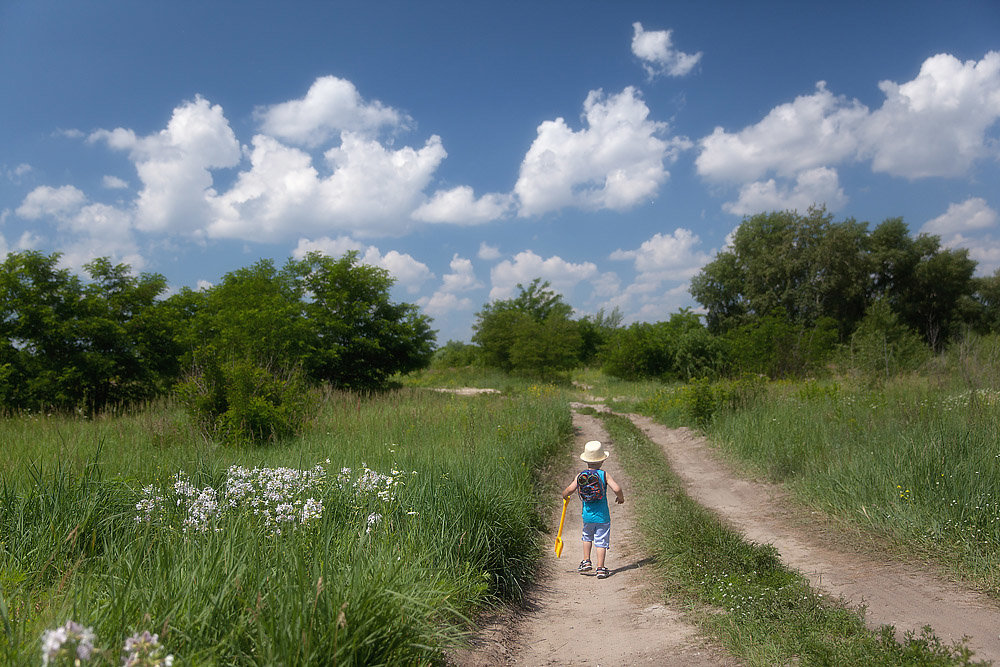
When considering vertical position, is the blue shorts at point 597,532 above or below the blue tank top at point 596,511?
below

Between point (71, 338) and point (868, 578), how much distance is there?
72.4ft

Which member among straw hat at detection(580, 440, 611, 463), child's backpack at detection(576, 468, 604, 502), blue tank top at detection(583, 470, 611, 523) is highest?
straw hat at detection(580, 440, 611, 463)

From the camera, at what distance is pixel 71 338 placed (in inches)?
737

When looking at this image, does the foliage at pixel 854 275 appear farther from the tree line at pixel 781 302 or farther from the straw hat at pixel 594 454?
the straw hat at pixel 594 454

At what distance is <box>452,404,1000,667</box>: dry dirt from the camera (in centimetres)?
404

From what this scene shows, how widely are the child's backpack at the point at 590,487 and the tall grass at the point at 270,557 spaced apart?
73cm

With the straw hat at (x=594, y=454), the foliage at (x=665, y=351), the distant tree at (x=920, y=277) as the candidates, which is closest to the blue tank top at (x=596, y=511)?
the straw hat at (x=594, y=454)

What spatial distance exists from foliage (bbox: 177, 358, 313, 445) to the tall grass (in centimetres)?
199

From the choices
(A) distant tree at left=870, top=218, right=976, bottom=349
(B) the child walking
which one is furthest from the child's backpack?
(A) distant tree at left=870, top=218, right=976, bottom=349

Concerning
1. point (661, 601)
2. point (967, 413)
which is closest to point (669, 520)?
point (661, 601)

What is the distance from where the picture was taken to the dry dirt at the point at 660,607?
4.04m

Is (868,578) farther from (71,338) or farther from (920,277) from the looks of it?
(920,277)

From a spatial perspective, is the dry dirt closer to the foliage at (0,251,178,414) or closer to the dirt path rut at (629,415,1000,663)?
the dirt path rut at (629,415,1000,663)

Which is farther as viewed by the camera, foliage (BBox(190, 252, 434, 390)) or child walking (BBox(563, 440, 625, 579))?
foliage (BBox(190, 252, 434, 390))
